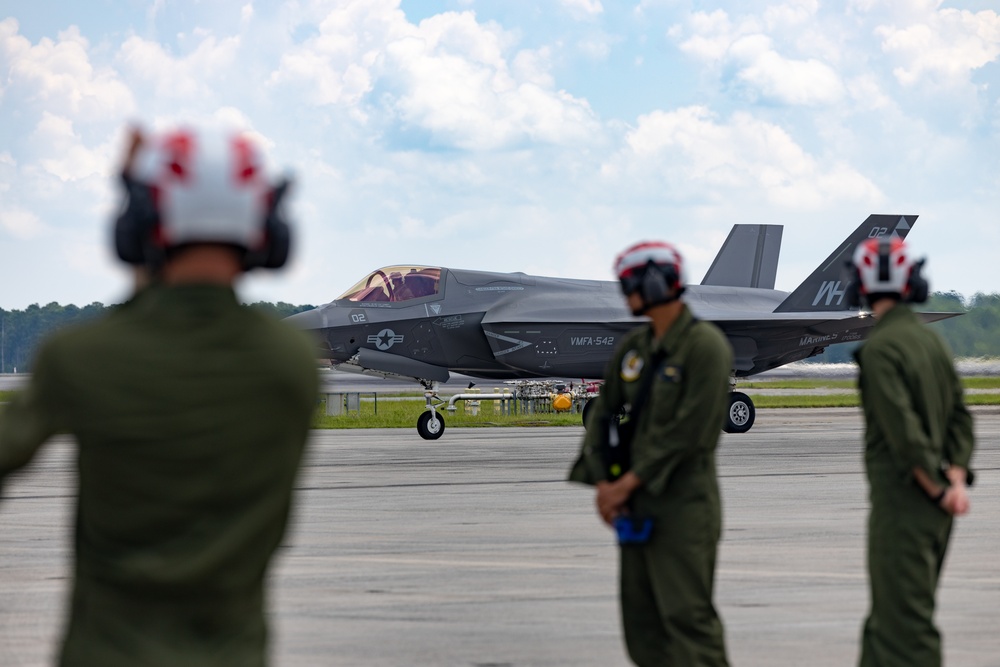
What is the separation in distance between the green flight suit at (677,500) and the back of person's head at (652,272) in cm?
13

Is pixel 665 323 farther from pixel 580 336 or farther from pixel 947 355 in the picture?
pixel 580 336

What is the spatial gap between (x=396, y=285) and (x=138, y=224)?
72.6ft

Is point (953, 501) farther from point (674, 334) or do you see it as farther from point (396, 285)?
point (396, 285)

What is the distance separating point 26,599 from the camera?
7.84 m

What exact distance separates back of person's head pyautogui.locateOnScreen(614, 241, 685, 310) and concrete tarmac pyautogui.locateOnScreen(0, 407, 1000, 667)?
204cm

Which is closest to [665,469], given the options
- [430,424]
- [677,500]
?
[677,500]

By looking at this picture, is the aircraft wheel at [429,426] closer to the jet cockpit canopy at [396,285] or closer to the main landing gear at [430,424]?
the main landing gear at [430,424]

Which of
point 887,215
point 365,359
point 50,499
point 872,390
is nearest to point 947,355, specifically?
point 872,390

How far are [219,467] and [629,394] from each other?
2.68 meters

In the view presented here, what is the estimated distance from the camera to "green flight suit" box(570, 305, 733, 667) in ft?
15.7

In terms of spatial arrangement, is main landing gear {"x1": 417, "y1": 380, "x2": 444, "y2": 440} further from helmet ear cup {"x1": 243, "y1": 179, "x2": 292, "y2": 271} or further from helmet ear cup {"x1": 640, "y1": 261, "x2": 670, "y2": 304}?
helmet ear cup {"x1": 243, "y1": 179, "x2": 292, "y2": 271}

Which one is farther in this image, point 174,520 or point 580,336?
point 580,336

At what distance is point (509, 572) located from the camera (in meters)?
8.78

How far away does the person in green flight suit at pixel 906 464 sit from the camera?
5.04m
